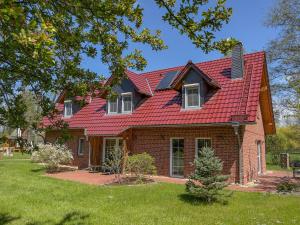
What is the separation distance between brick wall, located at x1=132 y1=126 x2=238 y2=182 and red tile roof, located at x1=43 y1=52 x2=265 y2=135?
2.23 ft

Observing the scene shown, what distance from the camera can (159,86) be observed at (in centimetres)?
2131

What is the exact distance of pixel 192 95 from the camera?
1775 cm

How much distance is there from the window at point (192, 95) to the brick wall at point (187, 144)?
1.60m

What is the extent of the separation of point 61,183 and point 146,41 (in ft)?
37.2

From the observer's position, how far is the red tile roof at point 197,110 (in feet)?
51.2

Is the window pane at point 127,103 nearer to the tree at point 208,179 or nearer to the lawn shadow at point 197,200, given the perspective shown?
the lawn shadow at point 197,200

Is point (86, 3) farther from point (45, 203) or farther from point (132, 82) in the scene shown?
point (132, 82)

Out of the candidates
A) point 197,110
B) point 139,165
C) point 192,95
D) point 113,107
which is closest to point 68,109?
point 113,107

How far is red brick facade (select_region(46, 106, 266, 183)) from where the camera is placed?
15.4m

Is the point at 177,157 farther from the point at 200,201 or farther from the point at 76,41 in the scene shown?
the point at 76,41

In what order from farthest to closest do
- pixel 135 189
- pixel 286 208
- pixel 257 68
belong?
pixel 257 68, pixel 135 189, pixel 286 208

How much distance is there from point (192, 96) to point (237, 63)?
336 centimetres

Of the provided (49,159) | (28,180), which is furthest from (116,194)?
(49,159)

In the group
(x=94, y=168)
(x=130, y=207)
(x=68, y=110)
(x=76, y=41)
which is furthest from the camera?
(x=68, y=110)
